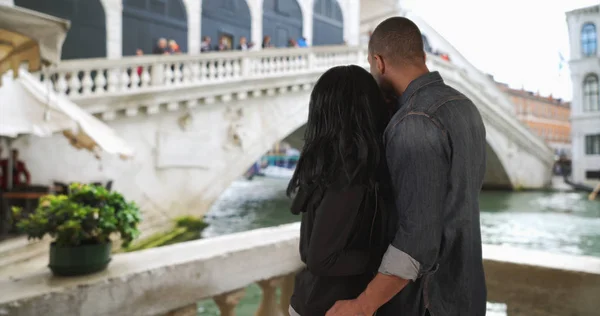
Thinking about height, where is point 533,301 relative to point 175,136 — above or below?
Answer: below

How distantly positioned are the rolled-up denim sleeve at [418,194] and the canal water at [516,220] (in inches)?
124

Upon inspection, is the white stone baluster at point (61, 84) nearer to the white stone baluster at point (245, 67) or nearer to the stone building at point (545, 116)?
the white stone baluster at point (245, 67)

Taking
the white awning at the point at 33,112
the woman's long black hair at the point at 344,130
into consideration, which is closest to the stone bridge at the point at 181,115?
the white awning at the point at 33,112

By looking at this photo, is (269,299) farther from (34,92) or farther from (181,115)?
(181,115)

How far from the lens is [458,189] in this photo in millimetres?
823

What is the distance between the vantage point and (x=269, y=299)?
1.70 m

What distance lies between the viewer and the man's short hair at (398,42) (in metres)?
0.90

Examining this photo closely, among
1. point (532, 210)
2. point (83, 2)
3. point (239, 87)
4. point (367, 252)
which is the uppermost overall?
Result: point (83, 2)

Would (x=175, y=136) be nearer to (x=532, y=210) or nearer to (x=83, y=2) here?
(x=83, y=2)

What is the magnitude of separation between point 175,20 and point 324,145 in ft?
31.4

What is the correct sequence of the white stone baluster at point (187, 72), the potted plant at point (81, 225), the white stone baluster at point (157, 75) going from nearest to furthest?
1. the potted plant at point (81, 225)
2. the white stone baluster at point (157, 75)
3. the white stone baluster at point (187, 72)

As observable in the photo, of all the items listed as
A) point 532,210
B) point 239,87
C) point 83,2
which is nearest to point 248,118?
point 239,87

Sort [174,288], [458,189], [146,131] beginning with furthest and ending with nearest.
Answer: [146,131]
[174,288]
[458,189]

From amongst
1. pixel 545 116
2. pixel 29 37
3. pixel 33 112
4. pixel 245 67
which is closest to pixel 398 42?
pixel 29 37
